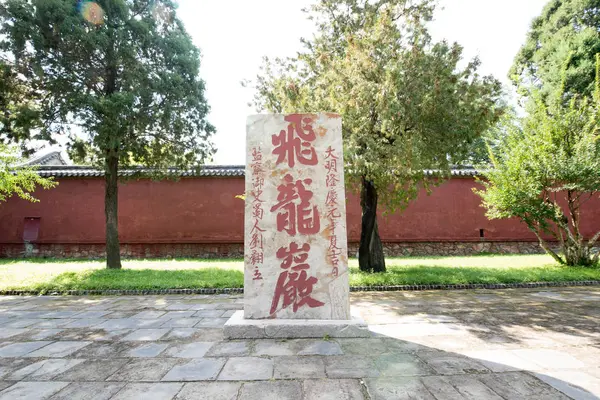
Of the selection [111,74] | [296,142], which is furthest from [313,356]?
[111,74]

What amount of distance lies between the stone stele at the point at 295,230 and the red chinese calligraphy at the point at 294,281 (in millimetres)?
11

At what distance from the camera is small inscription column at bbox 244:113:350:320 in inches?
145

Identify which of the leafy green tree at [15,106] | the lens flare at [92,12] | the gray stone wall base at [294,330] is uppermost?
the lens flare at [92,12]

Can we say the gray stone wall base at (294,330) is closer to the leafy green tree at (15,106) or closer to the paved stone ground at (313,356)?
the paved stone ground at (313,356)

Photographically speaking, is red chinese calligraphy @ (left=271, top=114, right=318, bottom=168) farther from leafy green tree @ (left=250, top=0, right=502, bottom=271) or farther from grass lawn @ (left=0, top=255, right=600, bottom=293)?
grass lawn @ (left=0, top=255, right=600, bottom=293)

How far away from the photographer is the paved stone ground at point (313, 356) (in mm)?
2275

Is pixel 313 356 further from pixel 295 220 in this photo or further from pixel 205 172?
pixel 205 172

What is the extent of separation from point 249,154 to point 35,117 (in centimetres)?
677

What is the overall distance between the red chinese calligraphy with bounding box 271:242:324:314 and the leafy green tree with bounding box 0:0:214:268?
6.01 metres

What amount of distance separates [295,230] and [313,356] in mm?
1389

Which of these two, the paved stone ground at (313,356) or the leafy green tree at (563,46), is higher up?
the leafy green tree at (563,46)

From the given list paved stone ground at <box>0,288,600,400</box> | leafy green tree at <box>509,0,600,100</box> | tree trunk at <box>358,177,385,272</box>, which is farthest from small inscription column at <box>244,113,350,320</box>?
leafy green tree at <box>509,0,600,100</box>

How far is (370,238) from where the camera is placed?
7.64 meters

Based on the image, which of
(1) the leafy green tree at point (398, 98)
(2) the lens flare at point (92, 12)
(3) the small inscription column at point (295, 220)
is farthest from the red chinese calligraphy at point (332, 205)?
(2) the lens flare at point (92, 12)
